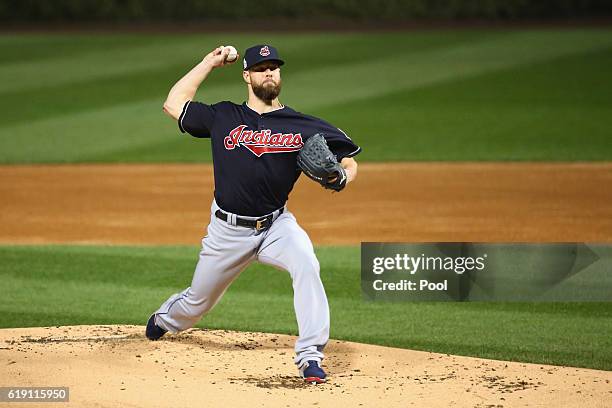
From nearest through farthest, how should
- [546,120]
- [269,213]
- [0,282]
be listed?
[269,213] → [0,282] → [546,120]

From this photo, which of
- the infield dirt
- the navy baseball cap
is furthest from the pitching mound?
the navy baseball cap

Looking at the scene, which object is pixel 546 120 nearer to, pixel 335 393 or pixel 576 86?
pixel 576 86

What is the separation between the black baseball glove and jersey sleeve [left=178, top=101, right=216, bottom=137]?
60 cm

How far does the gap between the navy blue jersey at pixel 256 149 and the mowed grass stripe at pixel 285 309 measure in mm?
1571

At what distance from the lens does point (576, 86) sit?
19.8 meters

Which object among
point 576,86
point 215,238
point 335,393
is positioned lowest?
point 335,393

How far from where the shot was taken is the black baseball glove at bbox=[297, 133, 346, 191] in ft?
20.7

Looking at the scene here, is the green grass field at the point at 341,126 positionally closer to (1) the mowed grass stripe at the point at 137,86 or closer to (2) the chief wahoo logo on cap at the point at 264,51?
(1) the mowed grass stripe at the point at 137,86

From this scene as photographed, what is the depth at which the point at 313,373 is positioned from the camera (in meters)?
6.33

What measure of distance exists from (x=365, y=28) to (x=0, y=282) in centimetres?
1808

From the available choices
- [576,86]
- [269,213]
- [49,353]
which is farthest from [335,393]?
[576,86]

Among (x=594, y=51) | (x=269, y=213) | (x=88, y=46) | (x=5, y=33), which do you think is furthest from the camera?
(x=5, y=33)

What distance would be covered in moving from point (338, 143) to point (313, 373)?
1.28 m

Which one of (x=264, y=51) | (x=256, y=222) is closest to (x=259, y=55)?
(x=264, y=51)
